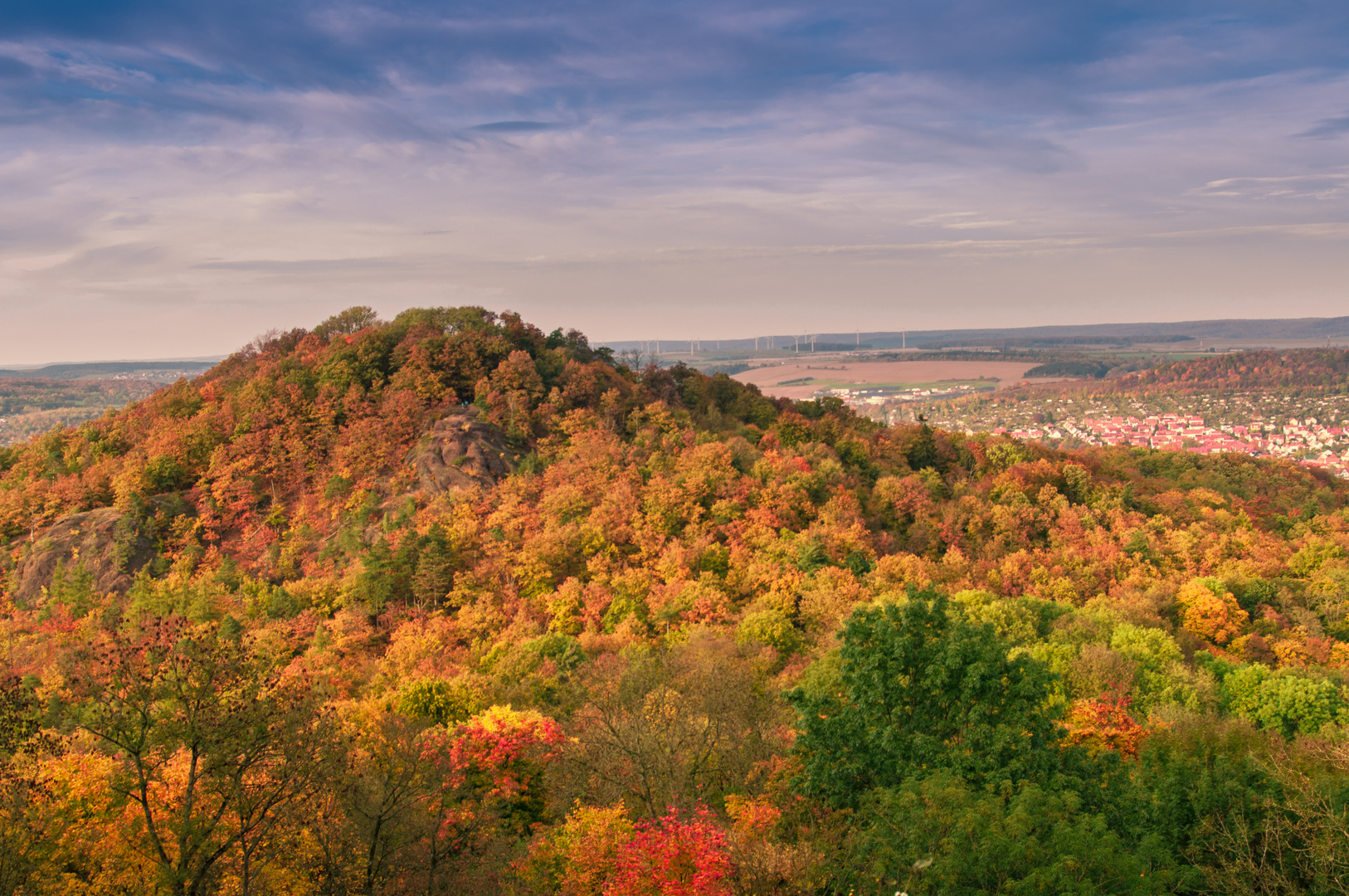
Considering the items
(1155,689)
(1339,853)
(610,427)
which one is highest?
(610,427)

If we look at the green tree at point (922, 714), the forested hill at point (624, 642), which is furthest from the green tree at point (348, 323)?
the green tree at point (922, 714)

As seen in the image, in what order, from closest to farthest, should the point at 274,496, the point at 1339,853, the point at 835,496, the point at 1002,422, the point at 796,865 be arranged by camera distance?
the point at 1339,853 → the point at 796,865 → the point at 835,496 → the point at 274,496 → the point at 1002,422

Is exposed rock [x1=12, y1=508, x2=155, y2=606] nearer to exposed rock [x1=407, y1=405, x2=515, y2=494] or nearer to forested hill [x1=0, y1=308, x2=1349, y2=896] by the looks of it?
forested hill [x1=0, y1=308, x2=1349, y2=896]

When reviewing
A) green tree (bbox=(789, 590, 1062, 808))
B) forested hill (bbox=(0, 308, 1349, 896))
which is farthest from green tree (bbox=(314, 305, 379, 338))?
green tree (bbox=(789, 590, 1062, 808))

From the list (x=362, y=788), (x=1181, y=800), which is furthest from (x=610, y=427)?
(x=1181, y=800)

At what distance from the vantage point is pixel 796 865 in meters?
21.6

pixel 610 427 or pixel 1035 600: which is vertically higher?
pixel 610 427

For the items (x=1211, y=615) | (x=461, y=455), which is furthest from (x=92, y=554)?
(x=1211, y=615)

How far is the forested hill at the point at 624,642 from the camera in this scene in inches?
881

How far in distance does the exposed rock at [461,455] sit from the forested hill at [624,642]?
339 mm

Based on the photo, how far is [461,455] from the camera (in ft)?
242

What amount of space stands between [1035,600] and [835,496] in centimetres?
2167

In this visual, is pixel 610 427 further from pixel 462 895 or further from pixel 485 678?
pixel 462 895

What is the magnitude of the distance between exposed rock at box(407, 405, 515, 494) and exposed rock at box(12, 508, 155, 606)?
24.4m
